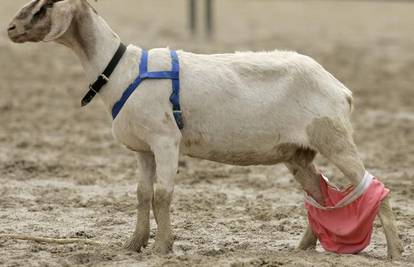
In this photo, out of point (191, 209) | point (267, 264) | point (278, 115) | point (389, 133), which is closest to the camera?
point (267, 264)

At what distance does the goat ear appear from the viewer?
615 cm

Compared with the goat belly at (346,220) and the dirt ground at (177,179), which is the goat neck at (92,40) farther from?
the goat belly at (346,220)

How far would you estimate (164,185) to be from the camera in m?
6.10

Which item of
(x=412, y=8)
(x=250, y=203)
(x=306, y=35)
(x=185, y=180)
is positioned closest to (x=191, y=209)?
(x=250, y=203)

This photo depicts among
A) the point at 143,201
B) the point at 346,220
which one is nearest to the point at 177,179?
the point at 143,201

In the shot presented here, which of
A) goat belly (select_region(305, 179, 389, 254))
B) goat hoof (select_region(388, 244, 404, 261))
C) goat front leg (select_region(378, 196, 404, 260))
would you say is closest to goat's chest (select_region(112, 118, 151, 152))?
goat belly (select_region(305, 179, 389, 254))

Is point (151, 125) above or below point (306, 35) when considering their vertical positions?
above

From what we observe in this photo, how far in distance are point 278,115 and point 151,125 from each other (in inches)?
31.9

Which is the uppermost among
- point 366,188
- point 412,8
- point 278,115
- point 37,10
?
point 37,10

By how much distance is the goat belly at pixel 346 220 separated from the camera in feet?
20.6

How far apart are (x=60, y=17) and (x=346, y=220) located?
2221mm

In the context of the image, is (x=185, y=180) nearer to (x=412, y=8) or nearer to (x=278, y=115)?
(x=278, y=115)

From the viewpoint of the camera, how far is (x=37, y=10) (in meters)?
6.15

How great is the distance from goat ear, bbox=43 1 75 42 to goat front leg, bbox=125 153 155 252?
3.06 feet
